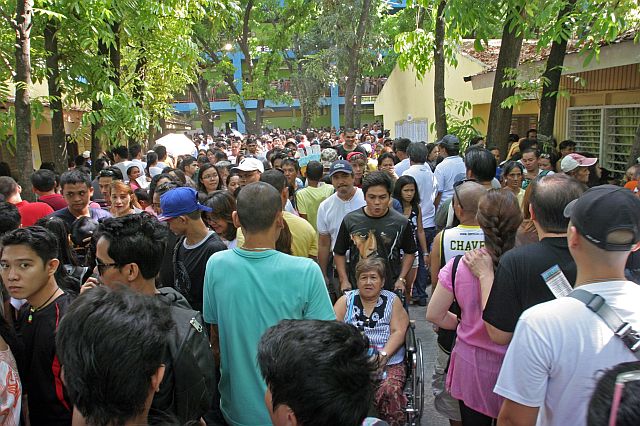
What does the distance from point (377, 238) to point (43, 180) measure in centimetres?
387

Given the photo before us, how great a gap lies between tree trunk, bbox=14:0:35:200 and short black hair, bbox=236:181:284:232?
195 inches

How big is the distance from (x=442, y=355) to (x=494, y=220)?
1.36 metres

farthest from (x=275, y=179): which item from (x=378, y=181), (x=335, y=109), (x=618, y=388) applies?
(x=335, y=109)

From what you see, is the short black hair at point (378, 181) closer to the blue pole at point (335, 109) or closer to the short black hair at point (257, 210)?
the short black hair at point (257, 210)

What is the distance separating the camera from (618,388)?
1282mm

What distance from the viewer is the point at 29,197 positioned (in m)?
6.82

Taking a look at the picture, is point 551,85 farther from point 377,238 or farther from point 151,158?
point 151,158

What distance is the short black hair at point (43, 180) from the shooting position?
20.2 ft

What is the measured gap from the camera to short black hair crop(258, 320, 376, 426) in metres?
1.57

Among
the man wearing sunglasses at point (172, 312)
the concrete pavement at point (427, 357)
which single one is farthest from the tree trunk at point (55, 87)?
the man wearing sunglasses at point (172, 312)

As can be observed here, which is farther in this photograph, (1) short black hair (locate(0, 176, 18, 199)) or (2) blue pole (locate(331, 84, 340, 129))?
(2) blue pole (locate(331, 84, 340, 129))

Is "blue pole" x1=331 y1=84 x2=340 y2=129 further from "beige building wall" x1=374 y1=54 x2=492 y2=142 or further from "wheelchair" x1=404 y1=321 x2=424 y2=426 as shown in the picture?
"wheelchair" x1=404 y1=321 x2=424 y2=426

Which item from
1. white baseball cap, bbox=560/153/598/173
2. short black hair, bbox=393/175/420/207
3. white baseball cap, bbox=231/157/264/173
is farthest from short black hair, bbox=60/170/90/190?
white baseball cap, bbox=560/153/598/173

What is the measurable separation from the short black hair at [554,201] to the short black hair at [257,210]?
4.20 feet
